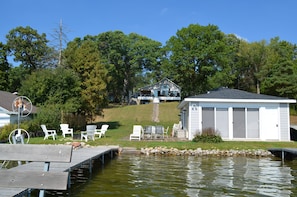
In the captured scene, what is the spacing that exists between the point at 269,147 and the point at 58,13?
23666 millimetres

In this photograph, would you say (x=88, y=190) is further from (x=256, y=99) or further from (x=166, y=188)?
(x=256, y=99)

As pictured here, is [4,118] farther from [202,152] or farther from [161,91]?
[161,91]

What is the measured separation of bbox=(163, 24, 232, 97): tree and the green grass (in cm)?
607

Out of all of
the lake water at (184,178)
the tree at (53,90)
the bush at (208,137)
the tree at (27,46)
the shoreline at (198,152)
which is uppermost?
the tree at (27,46)

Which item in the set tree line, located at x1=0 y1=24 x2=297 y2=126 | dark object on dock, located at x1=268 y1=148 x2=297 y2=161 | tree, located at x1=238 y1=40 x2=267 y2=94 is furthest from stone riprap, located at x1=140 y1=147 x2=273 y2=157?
tree, located at x1=238 y1=40 x2=267 y2=94

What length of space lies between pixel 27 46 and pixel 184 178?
39.7 meters

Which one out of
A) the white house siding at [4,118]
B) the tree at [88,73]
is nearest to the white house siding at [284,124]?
the tree at [88,73]

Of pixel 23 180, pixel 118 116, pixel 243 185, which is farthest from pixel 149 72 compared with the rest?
pixel 23 180

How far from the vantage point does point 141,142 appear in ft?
56.9

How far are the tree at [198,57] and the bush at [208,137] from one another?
15857 mm

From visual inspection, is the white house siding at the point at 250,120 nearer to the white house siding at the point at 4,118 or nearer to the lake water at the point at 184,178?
the lake water at the point at 184,178

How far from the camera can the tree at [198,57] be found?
33.8 metres

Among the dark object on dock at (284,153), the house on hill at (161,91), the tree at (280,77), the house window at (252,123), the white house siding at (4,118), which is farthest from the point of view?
the house on hill at (161,91)

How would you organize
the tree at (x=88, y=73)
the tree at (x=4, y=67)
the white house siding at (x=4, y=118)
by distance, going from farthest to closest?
the tree at (x=4, y=67) < the tree at (x=88, y=73) < the white house siding at (x=4, y=118)
